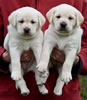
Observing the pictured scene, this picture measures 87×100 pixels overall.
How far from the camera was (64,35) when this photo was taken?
9.86 ft

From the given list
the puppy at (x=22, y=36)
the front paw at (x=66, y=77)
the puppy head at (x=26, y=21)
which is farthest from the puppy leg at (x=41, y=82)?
the puppy head at (x=26, y=21)

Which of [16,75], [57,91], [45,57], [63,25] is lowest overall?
[57,91]

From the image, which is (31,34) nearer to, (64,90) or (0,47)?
(0,47)

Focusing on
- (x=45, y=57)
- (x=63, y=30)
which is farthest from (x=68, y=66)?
(x=63, y=30)

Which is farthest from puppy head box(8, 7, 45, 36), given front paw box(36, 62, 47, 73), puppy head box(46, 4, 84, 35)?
front paw box(36, 62, 47, 73)

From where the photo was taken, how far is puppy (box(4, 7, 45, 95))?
2.87 metres

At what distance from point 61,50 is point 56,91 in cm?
38

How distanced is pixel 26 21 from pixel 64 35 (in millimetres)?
374

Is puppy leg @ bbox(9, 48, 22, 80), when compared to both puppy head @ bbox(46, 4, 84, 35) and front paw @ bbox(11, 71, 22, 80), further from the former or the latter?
puppy head @ bbox(46, 4, 84, 35)

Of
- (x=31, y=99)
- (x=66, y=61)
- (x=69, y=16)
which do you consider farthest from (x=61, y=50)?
(x=31, y=99)

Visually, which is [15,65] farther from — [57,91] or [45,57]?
[57,91]

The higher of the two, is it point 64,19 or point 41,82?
point 64,19

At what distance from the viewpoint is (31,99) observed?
329 centimetres

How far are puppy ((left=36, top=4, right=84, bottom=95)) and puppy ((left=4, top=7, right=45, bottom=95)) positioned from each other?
0.07 m
